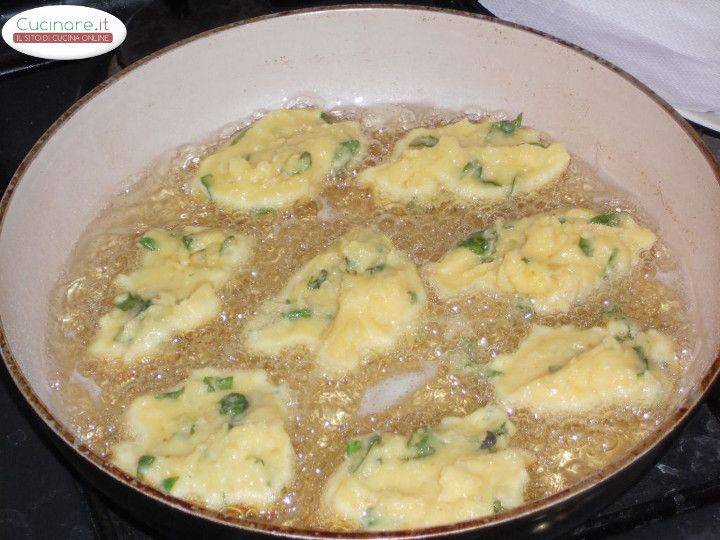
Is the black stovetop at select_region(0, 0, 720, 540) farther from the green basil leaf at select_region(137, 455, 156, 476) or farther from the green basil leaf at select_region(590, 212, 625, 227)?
the green basil leaf at select_region(590, 212, 625, 227)

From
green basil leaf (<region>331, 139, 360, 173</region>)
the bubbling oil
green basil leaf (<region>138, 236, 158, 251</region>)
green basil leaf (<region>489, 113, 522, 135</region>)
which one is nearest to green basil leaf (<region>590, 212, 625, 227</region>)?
the bubbling oil

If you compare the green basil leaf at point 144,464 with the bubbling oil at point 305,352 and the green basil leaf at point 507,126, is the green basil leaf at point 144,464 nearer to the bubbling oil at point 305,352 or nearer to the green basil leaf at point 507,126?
the bubbling oil at point 305,352

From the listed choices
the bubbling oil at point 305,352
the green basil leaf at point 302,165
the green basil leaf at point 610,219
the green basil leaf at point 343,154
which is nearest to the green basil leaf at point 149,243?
the bubbling oil at point 305,352

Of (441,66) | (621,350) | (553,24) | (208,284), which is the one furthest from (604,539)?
(553,24)

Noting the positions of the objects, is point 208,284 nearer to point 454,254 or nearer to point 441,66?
point 454,254

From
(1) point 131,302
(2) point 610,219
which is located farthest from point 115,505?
(2) point 610,219

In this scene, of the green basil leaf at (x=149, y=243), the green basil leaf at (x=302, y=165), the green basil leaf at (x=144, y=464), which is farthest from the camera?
the green basil leaf at (x=302, y=165)

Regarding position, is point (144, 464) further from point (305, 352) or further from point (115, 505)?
point (305, 352)

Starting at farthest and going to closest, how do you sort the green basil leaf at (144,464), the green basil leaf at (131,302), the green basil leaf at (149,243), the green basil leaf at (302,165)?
1. the green basil leaf at (302,165)
2. the green basil leaf at (149,243)
3. the green basil leaf at (131,302)
4. the green basil leaf at (144,464)

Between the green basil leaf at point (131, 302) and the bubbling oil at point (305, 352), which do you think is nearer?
the bubbling oil at point (305, 352)

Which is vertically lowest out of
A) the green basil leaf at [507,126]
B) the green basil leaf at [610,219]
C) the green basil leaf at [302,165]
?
the green basil leaf at [302,165]
